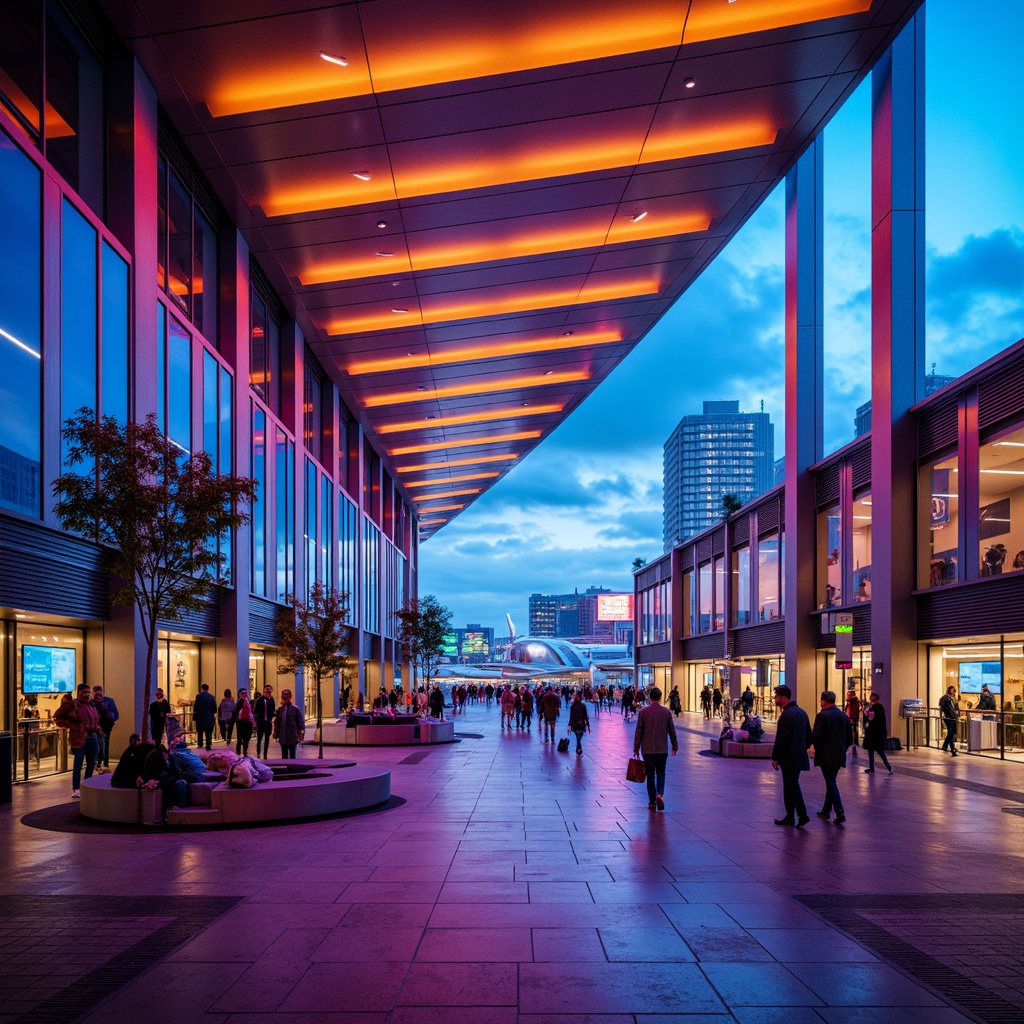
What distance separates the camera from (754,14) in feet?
54.5

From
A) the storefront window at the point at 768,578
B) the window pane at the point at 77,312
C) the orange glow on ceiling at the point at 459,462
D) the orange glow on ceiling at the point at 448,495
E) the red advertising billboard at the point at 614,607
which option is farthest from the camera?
the red advertising billboard at the point at 614,607

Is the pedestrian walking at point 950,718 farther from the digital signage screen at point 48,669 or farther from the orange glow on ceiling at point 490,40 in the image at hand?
the digital signage screen at point 48,669

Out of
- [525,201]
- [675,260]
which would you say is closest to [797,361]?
[675,260]

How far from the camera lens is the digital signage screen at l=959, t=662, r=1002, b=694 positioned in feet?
74.4

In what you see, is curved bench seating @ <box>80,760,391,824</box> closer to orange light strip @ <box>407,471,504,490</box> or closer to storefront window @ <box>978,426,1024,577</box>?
storefront window @ <box>978,426,1024,577</box>

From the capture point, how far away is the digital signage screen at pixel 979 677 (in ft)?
74.4

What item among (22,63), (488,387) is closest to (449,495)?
(488,387)

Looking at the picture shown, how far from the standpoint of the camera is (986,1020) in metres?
5.09

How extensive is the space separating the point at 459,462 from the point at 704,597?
47.3ft

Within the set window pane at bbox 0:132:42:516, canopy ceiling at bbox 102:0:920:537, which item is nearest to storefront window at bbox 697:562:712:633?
canopy ceiling at bbox 102:0:920:537

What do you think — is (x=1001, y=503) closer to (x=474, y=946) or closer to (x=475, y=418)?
(x=474, y=946)

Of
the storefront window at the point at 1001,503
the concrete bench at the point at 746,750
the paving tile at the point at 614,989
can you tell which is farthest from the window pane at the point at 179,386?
the storefront window at the point at 1001,503

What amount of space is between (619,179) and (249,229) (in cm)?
871

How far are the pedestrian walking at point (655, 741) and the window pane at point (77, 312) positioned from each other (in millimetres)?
9432
